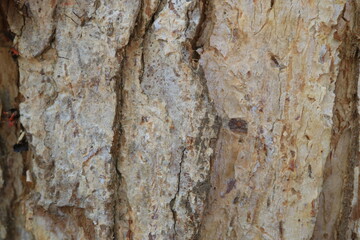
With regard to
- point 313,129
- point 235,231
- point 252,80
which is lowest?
point 235,231

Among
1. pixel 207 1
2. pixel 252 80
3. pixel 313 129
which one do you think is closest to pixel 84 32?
pixel 207 1

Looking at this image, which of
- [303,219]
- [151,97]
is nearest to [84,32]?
[151,97]

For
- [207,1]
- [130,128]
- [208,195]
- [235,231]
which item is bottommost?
[235,231]

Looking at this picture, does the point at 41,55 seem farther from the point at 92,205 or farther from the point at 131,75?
the point at 92,205

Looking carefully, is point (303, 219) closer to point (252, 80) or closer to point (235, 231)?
point (235, 231)

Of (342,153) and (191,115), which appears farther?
(342,153)

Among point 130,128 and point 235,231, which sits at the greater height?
point 130,128
